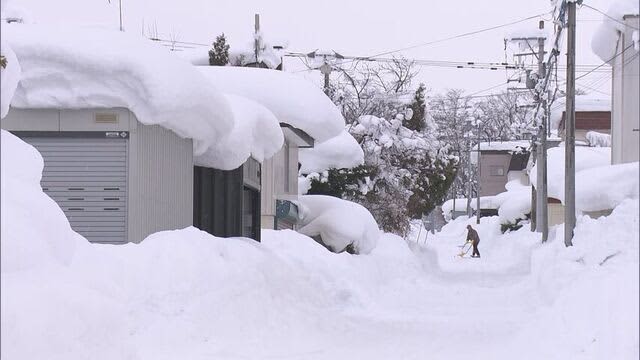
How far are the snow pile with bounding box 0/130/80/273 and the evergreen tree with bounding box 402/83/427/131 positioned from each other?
36.0 metres

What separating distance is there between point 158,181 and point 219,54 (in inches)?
885

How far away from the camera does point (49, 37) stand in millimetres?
15750

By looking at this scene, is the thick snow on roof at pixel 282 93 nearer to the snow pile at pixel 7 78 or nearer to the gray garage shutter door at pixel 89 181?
the gray garage shutter door at pixel 89 181

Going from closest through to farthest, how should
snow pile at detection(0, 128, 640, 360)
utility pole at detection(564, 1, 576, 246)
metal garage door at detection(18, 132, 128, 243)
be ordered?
snow pile at detection(0, 128, 640, 360)
metal garage door at detection(18, 132, 128, 243)
utility pole at detection(564, 1, 576, 246)

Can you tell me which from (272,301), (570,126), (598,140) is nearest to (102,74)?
(272,301)

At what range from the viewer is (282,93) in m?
24.6

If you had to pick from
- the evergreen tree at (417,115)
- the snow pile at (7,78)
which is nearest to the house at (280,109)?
the snow pile at (7,78)

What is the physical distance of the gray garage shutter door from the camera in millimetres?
16781

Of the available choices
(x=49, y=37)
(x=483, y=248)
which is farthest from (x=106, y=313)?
(x=483, y=248)

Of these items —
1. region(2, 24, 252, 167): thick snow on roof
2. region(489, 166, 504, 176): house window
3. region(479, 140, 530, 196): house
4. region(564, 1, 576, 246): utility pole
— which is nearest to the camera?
region(2, 24, 252, 167): thick snow on roof

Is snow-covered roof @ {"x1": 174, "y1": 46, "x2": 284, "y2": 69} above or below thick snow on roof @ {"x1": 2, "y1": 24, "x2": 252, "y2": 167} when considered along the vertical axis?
above

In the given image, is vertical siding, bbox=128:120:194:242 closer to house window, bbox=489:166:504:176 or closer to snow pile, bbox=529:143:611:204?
snow pile, bbox=529:143:611:204

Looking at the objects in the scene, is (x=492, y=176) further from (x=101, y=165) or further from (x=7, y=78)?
(x=7, y=78)

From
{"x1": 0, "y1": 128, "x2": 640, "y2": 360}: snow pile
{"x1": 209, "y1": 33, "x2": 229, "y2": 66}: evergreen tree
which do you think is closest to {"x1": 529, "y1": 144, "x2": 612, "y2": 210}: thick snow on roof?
{"x1": 0, "y1": 128, "x2": 640, "y2": 360}: snow pile
